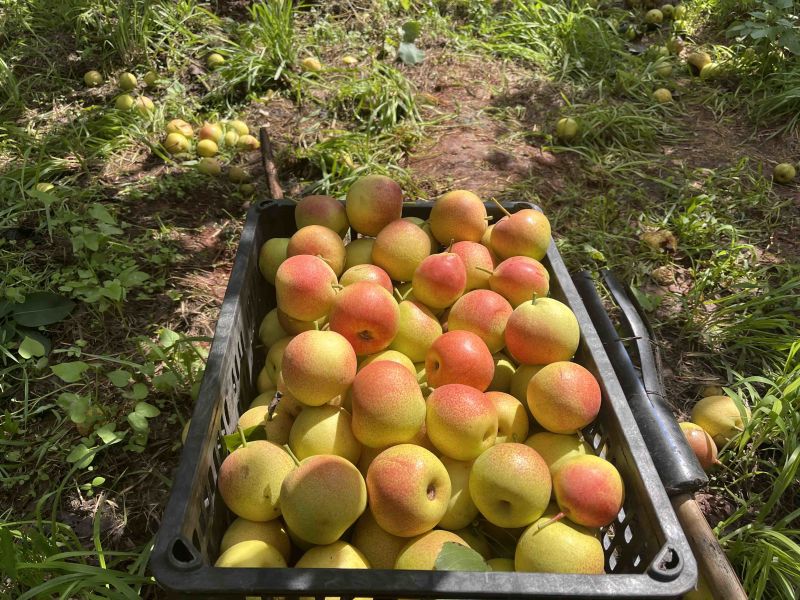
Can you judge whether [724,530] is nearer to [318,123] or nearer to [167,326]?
[167,326]

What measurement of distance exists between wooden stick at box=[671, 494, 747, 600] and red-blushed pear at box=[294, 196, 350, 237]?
1447mm

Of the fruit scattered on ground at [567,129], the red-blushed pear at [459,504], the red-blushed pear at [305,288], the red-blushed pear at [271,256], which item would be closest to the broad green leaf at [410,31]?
the fruit scattered on ground at [567,129]

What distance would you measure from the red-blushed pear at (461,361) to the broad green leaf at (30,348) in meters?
1.74

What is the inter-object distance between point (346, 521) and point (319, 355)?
421mm

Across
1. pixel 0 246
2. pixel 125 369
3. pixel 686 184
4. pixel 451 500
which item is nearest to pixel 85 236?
pixel 0 246

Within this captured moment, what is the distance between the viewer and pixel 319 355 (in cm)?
150

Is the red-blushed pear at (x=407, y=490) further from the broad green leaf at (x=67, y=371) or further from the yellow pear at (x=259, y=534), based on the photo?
the broad green leaf at (x=67, y=371)

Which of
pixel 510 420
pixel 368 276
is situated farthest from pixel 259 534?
pixel 368 276

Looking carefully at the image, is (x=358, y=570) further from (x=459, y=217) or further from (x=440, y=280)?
(x=459, y=217)

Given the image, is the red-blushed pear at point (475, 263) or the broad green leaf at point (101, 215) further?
the broad green leaf at point (101, 215)

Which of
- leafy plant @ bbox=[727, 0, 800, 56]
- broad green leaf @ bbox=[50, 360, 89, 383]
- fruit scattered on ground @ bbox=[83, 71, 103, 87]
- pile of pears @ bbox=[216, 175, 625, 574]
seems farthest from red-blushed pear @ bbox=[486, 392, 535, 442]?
fruit scattered on ground @ bbox=[83, 71, 103, 87]

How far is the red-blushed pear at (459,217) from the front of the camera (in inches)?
81.0

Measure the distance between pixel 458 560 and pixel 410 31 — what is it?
462 cm

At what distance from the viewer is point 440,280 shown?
1830 millimetres
